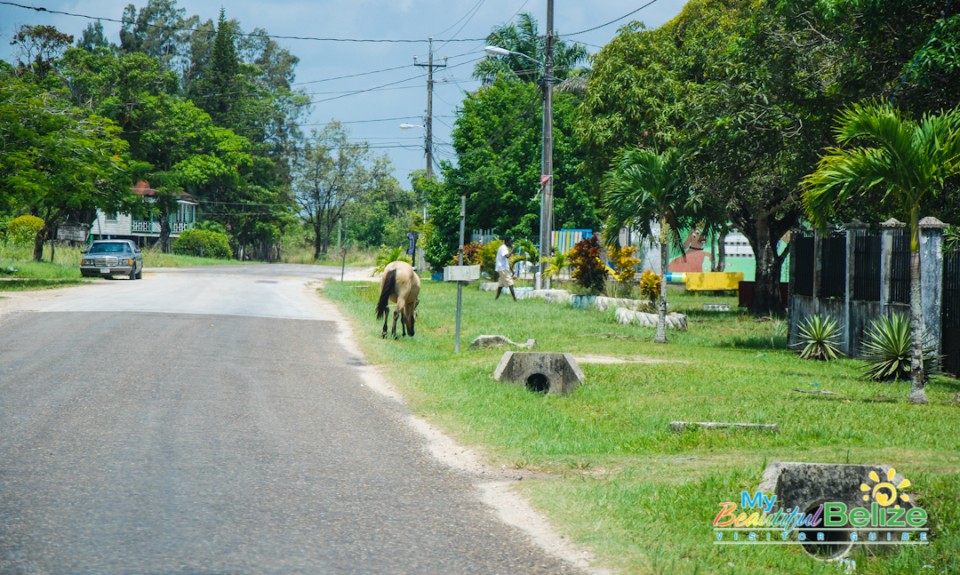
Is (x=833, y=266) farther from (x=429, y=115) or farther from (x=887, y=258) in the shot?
(x=429, y=115)

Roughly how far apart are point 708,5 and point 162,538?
35.0 metres

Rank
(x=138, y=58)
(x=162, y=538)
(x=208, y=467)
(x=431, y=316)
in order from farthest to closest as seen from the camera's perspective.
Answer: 1. (x=138, y=58)
2. (x=431, y=316)
3. (x=208, y=467)
4. (x=162, y=538)

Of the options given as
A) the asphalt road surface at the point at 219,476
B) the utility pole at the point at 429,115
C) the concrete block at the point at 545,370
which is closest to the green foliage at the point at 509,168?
the utility pole at the point at 429,115

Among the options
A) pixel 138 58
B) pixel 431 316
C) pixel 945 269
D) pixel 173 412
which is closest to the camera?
pixel 173 412

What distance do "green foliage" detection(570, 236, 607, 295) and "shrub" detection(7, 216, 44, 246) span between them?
108ft

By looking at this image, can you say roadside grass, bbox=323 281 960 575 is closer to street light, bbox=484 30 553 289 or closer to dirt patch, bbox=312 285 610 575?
dirt patch, bbox=312 285 610 575

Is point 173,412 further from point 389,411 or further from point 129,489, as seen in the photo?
point 129,489

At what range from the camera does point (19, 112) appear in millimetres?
30734

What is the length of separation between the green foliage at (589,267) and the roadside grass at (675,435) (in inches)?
448

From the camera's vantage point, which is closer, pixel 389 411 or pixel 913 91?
pixel 389 411

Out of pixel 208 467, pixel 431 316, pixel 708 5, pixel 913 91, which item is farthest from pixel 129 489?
pixel 708 5

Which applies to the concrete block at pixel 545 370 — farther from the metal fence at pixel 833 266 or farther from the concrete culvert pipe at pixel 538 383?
the metal fence at pixel 833 266

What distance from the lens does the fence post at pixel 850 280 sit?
17578 millimetres

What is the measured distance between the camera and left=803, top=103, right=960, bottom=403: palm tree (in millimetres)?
11719
